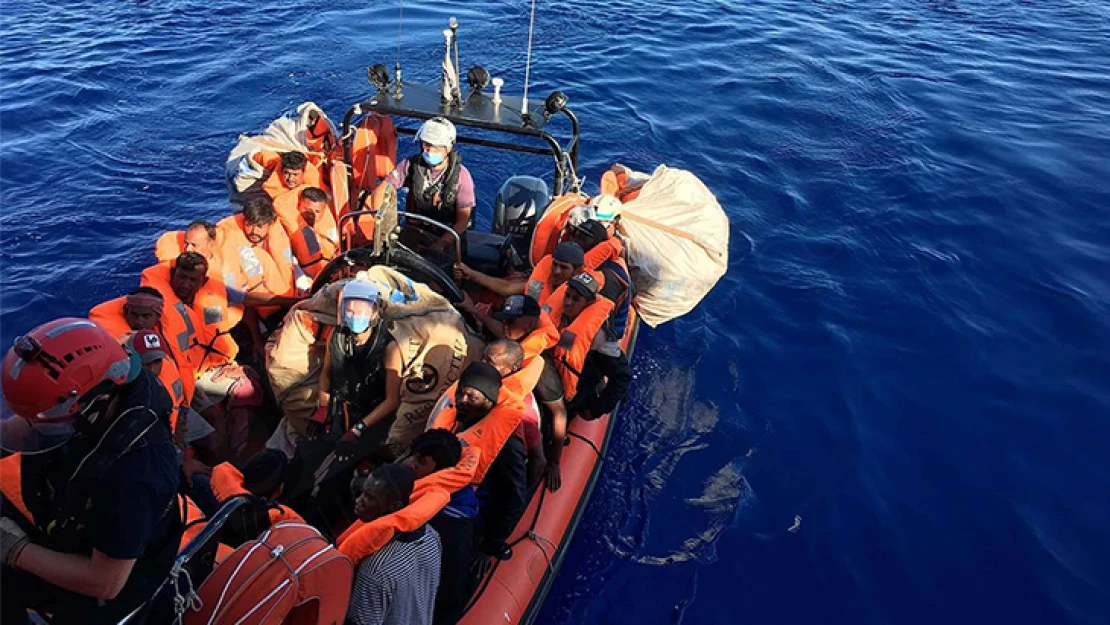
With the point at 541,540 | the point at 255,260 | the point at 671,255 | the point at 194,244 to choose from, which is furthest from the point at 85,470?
the point at 671,255

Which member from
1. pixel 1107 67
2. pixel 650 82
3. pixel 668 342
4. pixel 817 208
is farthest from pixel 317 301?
pixel 1107 67

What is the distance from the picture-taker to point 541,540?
13.0 ft

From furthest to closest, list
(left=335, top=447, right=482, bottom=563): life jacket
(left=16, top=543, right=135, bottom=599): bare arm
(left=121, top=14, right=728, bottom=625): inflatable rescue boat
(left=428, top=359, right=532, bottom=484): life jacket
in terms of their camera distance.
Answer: (left=121, top=14, right=728, bottom=625): inflatable rescue boat → (left=428, top=359, right=532, bottom=484): life jacket → (left=335, top=447, right=482, bottom=563): life jacket → (left=16, top=543, right=135, bottom=599): bare arm

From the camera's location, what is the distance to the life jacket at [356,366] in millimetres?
3704

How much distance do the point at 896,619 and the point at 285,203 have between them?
205 inches

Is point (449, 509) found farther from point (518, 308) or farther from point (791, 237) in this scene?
point (791, 237)

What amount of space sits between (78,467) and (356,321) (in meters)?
1.64

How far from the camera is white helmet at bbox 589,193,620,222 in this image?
525cm

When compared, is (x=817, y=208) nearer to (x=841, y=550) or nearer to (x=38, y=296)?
(x=841, y=550)

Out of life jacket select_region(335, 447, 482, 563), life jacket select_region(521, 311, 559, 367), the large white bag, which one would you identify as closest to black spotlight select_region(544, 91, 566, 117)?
the large white bag

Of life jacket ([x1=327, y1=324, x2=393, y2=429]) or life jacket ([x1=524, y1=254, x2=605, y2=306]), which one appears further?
life jacket ([x1=524, y1=254, x2=605, y2=306])

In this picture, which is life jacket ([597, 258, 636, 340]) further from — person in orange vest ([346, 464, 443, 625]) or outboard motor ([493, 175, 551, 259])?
person in orange vest ([346, 464, 443, 625])

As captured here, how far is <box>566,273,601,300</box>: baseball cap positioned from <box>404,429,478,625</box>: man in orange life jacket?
1.43m

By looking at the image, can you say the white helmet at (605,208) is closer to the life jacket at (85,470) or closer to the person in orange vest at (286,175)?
the person in orange vest at (286,175)
